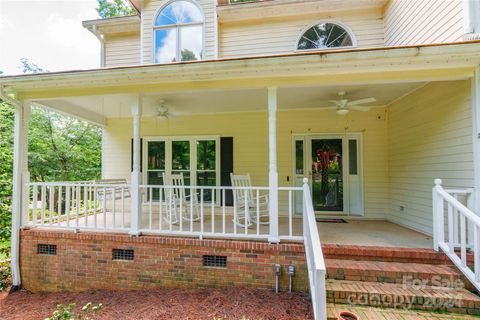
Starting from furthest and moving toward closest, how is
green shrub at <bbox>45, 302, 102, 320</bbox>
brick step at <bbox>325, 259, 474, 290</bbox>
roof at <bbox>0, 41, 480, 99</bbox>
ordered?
roof at <bbox>0, 41, 480, 99</bbox>, brick step at <bbox>325, 259, 474, 290</bbox>, green shrub at <bbox>45, 302, 102, 320</bbox>

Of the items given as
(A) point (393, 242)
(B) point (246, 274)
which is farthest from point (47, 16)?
(A) point (393, 242)

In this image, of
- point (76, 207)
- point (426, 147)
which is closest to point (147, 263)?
point (76, 207)

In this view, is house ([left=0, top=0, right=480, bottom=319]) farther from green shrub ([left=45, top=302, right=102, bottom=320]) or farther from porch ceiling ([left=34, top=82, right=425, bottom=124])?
green shrub ([left=45, top=302, right=102, bottom=320])

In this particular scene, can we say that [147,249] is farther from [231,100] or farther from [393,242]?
[393,242]

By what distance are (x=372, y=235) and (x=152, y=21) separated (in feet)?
22.3

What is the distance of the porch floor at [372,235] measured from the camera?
3.60m

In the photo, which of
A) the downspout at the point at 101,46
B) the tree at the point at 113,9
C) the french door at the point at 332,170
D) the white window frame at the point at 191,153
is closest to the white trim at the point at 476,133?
the french door at the point at 332,170

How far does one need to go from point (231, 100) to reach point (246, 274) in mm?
3179

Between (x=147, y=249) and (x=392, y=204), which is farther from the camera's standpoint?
(x=392, y=204)

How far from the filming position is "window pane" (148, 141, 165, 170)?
20.8 ft

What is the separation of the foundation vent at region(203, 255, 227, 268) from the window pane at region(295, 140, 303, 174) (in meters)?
2.98

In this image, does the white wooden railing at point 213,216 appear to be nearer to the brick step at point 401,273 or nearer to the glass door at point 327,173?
the brick step at point 401,273

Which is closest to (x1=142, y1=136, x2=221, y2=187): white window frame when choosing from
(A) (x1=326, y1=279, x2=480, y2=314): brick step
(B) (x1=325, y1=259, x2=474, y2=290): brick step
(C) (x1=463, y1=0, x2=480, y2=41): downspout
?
(B) (x1=325, y1=259, x2=474, y2=290): brick step

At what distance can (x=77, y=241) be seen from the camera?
3934mm
